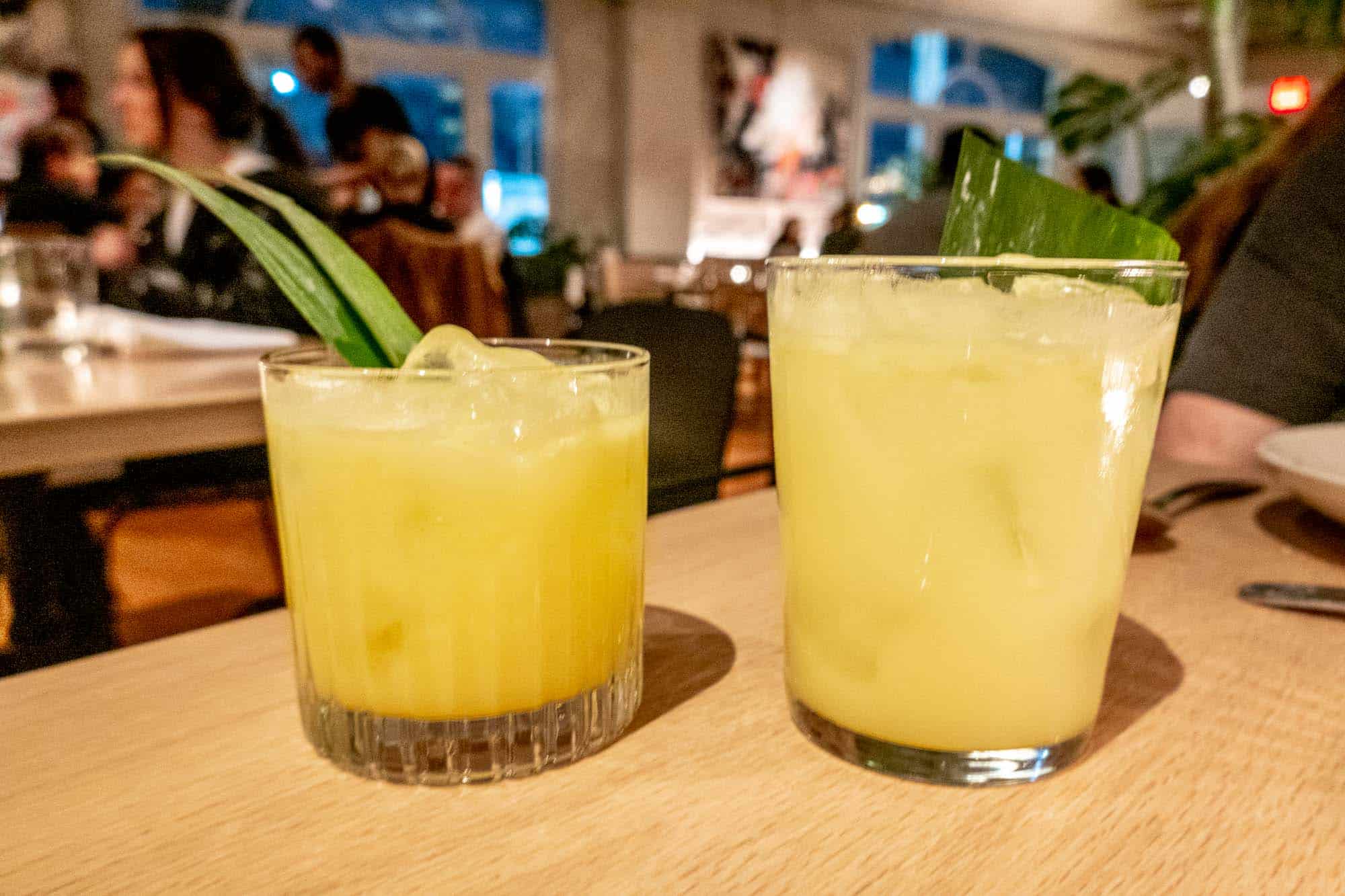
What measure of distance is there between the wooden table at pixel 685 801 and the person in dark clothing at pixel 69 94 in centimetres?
562

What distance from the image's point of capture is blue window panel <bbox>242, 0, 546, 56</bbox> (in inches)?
240

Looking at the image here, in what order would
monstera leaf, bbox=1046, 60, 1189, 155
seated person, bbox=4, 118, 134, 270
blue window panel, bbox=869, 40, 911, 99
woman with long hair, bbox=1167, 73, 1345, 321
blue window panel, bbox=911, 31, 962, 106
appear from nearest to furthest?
woman with long hair, bbox=1167, 73, 1345, 321 → seated person, bbox=4, 118, 134, 270 → monstera leaf, bbox=1046, 60, 1189, 155 → blue window panel, bbox=869, 40, 911, 99 → blue window panel, bbox=911, 31, 962, 106

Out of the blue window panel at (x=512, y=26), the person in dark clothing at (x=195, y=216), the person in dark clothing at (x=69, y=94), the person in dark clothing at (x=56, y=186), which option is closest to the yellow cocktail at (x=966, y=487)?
the person in dark clothing at (x=195, y=216)

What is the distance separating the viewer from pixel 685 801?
370mm

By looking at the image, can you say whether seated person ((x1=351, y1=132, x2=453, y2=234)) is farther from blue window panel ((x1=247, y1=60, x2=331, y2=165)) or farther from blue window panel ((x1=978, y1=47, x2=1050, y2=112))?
blue window panel ((x1=978, y1=47, x2=1050, y2=112))

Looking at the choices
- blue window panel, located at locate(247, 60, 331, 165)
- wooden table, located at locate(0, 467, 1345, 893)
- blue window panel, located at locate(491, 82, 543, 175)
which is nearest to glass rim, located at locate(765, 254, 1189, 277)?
wooden table, located at locate(0, 467, 1345, 893)

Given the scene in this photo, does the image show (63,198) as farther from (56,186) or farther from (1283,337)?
(1283,337)

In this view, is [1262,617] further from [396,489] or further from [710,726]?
[396,489]

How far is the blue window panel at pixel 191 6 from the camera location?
5.52 meters

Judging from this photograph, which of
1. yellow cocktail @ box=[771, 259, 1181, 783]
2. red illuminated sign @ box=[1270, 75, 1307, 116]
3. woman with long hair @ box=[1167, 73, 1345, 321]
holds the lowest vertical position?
yellow cocktail @ box=[771, 259, 1181, 783]

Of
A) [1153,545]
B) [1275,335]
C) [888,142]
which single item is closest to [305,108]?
[888,142]

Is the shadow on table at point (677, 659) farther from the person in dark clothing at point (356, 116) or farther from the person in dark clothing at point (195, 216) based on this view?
the person in dark clothing at point (356, 116)

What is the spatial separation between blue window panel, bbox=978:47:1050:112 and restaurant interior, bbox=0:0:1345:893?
5.90m

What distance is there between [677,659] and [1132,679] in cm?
24
